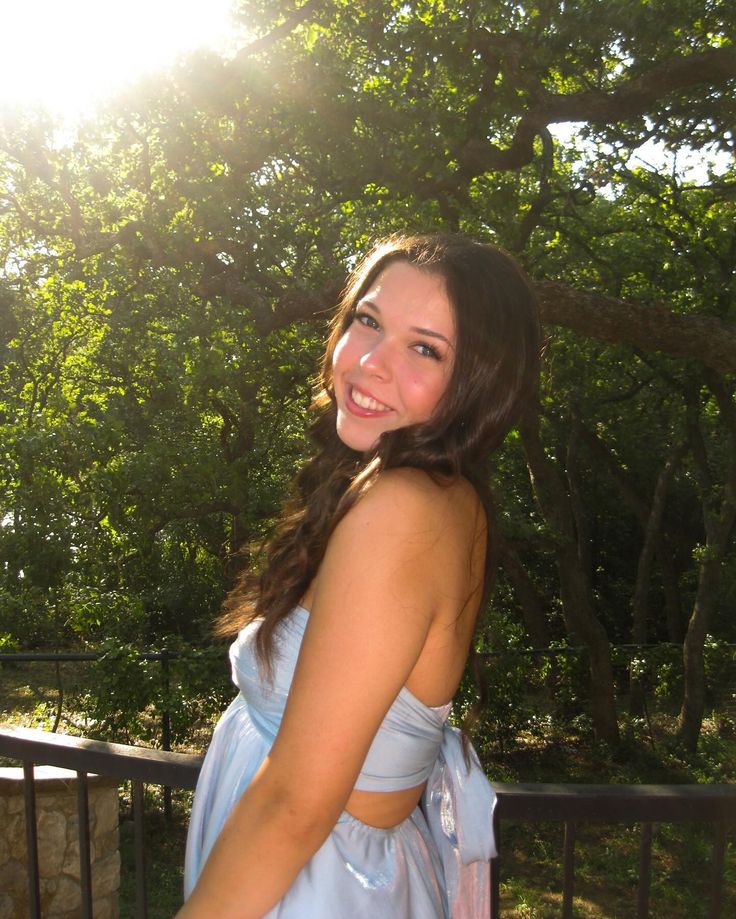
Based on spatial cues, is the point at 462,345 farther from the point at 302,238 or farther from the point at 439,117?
the point at 302,238

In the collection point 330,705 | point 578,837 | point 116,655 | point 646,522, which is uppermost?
point 330,705

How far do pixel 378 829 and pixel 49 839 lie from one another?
4201mm

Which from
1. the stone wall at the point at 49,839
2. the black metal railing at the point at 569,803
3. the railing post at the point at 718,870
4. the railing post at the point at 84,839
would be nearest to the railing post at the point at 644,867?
the black metal railing at the point at 569,803

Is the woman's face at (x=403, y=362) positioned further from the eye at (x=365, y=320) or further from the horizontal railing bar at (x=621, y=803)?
the horizontal railing bar at (x=621, y=803)

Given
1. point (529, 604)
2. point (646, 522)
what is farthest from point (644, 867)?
point (646, 522)

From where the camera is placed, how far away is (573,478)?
51.0ft

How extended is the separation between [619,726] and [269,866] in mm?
11310

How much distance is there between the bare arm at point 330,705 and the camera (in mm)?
1265

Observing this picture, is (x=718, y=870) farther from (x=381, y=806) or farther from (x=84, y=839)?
(x=84, y=839)


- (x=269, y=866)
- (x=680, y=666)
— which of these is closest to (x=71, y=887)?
(x=269, y=866)

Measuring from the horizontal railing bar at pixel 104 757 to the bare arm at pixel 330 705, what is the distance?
2.02ft

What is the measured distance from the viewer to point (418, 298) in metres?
1.66

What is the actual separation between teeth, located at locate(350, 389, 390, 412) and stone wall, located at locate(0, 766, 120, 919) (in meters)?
4.08

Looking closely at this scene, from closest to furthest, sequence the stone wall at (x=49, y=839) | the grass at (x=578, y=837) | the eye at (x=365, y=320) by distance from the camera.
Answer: the eye at (x=365, y=320) < the stone wall at (x=49, y=839) < the grass at (x=578, y=837)
